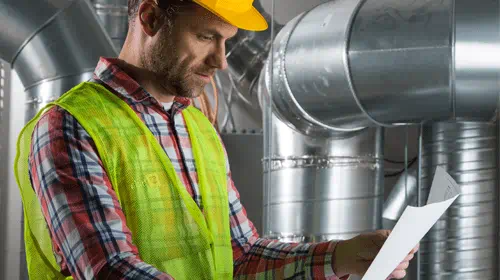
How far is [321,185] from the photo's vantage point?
276cm

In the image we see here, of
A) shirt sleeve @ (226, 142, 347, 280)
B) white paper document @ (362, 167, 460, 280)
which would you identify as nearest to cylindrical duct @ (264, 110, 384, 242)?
shirt sleeve @ (226, 142, 347, 280)

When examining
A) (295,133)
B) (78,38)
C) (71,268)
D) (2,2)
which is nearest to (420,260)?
(295,133)

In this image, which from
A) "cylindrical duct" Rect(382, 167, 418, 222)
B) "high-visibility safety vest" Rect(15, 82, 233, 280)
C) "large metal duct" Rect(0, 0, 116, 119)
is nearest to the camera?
"high-visibility safety vest" Rect(15, 82, 233, 280)

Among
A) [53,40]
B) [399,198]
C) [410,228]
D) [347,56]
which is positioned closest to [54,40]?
[53,40]

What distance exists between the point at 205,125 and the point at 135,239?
1.01 feet

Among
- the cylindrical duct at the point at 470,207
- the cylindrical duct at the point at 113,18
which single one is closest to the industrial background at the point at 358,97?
the cylindrical duct at the point at 470,207

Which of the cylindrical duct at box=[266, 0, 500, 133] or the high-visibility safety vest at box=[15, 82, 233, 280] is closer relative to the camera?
the high-visibility safety vest at box=[15, 82, 233, 280]

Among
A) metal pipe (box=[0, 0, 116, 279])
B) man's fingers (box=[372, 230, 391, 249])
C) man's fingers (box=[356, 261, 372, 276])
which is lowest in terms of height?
man's fingers (box=[356, 261, 372, 276])

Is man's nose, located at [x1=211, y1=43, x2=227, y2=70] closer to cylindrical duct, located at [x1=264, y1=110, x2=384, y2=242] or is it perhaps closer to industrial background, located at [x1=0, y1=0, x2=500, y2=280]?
industrial background, located at [x1=0, y1=0, x2=500, y2=280]

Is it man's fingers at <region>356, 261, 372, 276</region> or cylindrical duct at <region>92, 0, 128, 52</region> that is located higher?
cylindrical duct at <region>92, 0, 128, 52</region>

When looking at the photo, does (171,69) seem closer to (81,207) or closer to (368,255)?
(81,207)

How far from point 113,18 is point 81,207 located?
7.18 feet

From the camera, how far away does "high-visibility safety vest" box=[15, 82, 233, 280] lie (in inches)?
50.7

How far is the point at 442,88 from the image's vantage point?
2367 millimetres
